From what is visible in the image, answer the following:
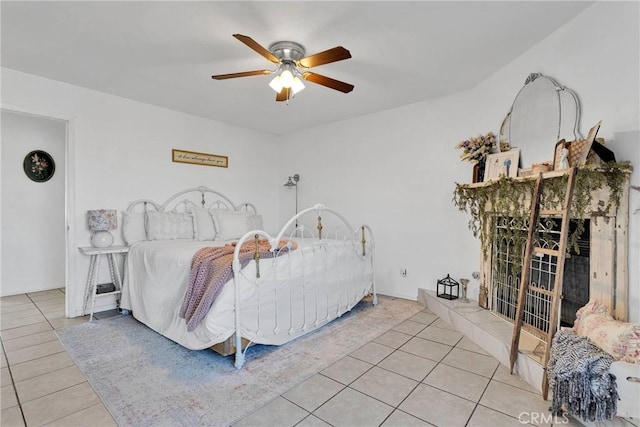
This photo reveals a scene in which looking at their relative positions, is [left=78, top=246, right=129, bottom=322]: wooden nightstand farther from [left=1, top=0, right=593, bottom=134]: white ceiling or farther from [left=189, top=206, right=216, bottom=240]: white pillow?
[left=1, top=0, right=593, bottom=134]: white ceiling

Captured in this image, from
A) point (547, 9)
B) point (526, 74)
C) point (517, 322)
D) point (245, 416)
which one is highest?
point (547, 9)

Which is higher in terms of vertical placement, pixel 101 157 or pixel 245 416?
pixel 101 157

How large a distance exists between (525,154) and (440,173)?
1098 millimetres

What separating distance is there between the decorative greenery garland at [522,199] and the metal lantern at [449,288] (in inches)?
24.6

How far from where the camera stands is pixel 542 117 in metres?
2.55

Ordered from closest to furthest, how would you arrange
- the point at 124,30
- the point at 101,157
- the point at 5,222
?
the point at 124,30 → the point at 101,157 → the point at 5,222

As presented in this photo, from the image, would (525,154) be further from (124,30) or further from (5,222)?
(5,222)

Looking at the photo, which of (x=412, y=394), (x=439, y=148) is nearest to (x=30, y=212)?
(x=412, y=394)

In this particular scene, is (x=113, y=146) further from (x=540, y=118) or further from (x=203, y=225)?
(x=540, y=118)

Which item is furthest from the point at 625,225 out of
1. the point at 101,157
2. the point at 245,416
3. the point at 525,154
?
the point at 101,157

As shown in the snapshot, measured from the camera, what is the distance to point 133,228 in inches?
145

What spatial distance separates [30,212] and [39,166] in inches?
26.3

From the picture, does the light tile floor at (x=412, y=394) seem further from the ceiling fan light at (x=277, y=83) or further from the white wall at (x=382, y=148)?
the ceiling fan light at (x=277, y=83)

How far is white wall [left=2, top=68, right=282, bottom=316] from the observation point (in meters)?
3.26
